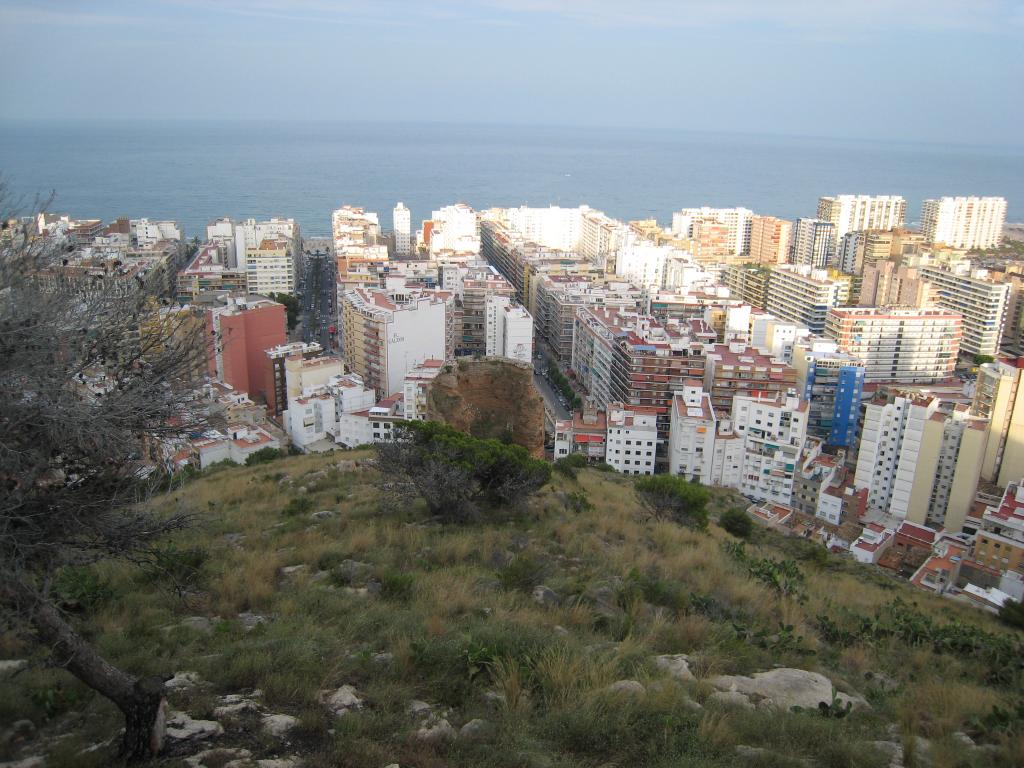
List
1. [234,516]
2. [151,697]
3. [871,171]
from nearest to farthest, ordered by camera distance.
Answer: [151,697] → [234,516] → [871,171]

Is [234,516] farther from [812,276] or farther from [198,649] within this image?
[812,276]

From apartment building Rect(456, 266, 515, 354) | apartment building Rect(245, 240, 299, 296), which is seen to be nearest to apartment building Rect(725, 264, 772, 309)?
apartment building Rect(456, 266, 515, 354)

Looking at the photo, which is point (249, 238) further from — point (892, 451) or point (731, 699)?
point (731, 699)

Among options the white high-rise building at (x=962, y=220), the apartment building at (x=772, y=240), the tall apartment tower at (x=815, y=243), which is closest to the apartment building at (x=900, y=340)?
the tall apartment tower at (x=815, y=243)

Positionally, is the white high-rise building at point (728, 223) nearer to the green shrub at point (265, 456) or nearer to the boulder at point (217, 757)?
the green shrub at point (265, 456)

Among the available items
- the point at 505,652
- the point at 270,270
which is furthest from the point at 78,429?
the point at 270,270

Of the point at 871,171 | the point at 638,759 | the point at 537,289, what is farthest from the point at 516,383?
the point at 871,171
